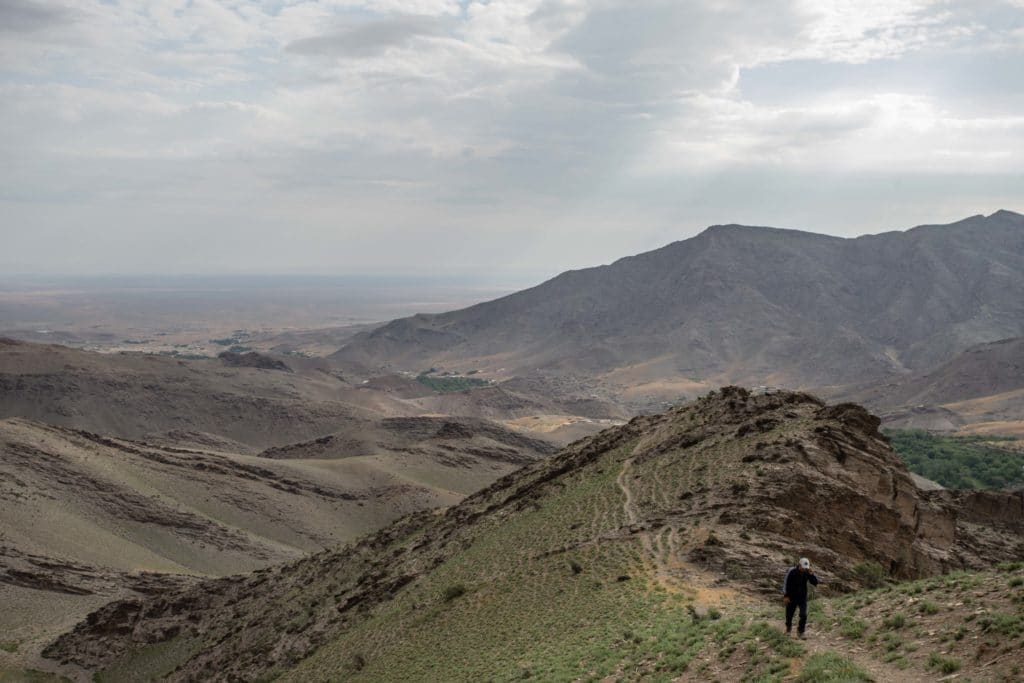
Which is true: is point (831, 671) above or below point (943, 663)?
below

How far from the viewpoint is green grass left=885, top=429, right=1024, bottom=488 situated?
271 ft

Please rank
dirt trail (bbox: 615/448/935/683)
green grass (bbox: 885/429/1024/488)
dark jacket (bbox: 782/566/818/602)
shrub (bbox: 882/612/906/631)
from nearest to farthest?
dirt trail (bbox: 615/448/935/683) < shrub (bbox: 882/612/906/631) < dark jacket (bbox: 782/566/818/602) < green grass (bbox: 885/429/1024/488)

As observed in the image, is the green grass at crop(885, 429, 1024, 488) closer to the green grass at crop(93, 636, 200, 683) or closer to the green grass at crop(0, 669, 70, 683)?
the green grass at crop(93, 636, 200, 683)

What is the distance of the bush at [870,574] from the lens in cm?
2230

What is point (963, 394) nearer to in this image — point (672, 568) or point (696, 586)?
point (672, 568)

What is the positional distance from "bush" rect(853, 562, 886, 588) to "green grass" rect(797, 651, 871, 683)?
9.03 m

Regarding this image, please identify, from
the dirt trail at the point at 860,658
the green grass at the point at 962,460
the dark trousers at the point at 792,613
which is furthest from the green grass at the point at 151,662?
the green grass at the point at 962,460

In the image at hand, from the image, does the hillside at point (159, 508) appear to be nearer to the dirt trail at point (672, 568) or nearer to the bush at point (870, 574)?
the dirt trail at point (672, 568)

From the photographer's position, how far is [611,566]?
79.5ft

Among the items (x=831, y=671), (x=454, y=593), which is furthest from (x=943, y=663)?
(x=454, y=593)

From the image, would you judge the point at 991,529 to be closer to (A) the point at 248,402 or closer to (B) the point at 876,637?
(B) the point at 876,637

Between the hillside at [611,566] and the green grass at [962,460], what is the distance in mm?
50938

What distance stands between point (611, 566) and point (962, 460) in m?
79.8

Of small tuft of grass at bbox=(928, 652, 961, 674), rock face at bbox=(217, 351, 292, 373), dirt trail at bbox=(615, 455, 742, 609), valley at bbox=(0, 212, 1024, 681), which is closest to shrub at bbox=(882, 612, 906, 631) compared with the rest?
valley at bbox=(0, 212, 1024, 681)
